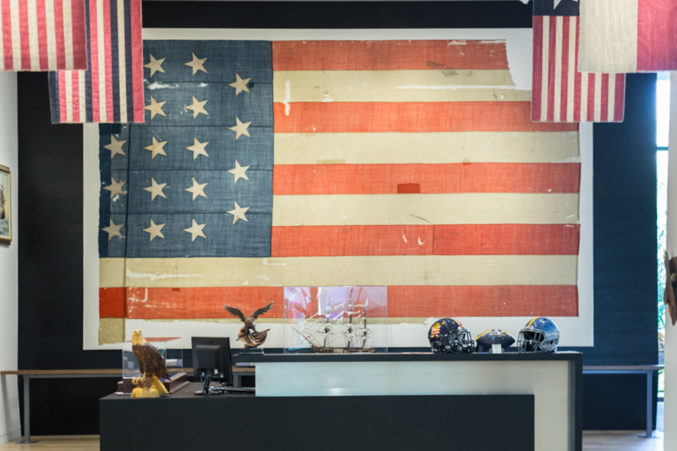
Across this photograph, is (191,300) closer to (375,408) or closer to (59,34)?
(375,408)

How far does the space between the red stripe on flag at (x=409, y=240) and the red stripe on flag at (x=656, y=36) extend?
3390mm

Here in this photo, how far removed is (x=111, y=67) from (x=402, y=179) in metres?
3.05

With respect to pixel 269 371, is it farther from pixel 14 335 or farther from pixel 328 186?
pixel 14 335

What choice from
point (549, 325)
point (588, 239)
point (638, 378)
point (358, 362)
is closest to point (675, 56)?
point (549, 325)

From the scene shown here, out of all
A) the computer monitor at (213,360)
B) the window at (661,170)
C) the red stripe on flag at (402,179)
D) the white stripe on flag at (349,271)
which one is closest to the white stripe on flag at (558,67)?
the red stripe on flag at (402,179)

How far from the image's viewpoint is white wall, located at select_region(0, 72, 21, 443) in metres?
6.78

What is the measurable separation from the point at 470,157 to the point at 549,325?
253 cm

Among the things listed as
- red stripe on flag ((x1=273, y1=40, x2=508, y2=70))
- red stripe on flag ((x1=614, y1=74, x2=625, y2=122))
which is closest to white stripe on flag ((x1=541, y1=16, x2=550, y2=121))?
red stripe on flag ((x1=614, y1=74, x2=625, y2=122))

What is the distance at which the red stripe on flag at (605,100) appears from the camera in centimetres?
546

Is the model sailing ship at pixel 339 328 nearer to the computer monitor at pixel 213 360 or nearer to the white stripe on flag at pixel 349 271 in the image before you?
the computer monitor at pixel 213 360

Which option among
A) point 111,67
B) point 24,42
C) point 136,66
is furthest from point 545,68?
point 24,42

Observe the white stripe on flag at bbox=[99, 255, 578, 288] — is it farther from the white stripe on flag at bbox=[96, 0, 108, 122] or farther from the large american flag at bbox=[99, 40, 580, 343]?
the white stripe on flag at bbox=[96, 0, 108, 122]

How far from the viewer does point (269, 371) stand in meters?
4.76

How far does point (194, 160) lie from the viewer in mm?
7012
